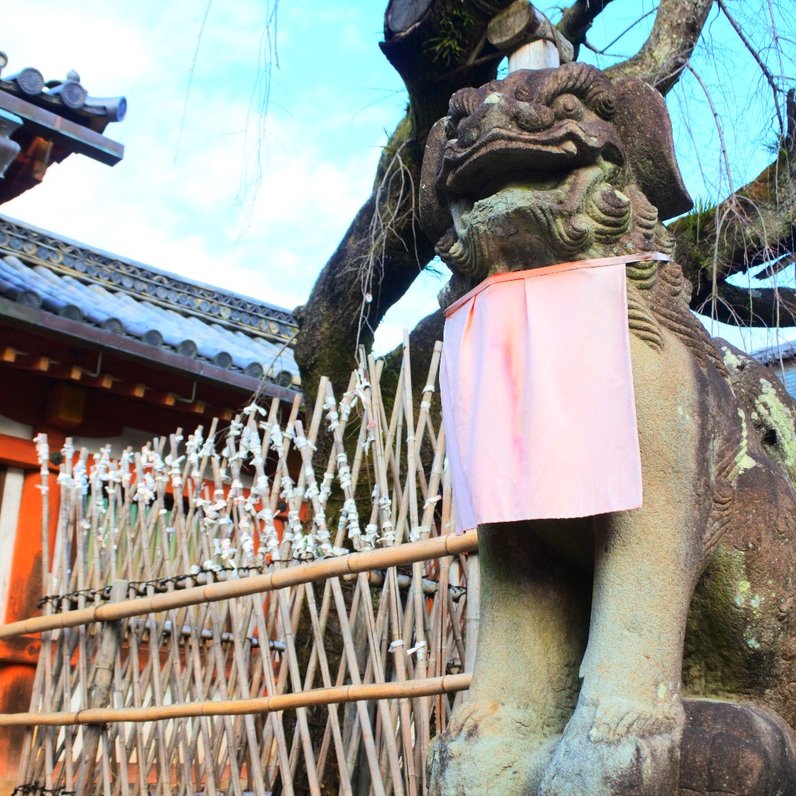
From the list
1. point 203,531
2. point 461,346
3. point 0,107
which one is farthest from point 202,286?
point 461,346

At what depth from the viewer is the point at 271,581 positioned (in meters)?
3.30

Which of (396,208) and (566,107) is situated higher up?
(396,208)

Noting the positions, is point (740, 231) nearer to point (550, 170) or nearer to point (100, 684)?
point (550, 170)

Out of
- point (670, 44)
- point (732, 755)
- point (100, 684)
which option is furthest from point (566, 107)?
point (100, 684)

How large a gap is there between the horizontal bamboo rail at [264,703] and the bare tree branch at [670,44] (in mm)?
2704

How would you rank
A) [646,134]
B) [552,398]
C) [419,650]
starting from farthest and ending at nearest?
[419,650] → [646,134] → [552,398]

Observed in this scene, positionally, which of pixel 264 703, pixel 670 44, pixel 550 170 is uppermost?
pixel 670 44

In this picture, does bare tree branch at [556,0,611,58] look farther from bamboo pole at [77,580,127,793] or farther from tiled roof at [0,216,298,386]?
bamboo pole at [77,580,127,793]

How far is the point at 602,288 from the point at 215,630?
2218 millimetres

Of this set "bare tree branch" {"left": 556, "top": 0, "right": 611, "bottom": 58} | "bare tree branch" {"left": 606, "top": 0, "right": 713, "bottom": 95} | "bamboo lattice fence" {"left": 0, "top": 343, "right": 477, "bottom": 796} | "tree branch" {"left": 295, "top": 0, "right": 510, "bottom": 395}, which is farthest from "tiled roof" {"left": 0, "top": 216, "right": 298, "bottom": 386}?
"bare tree branch" {"left": 606, "top": 0, "right": 713, "bottom": 95}

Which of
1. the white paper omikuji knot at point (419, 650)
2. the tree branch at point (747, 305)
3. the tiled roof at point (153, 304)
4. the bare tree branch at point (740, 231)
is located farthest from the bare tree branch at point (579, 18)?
the white paper omikuji knot at point (419, 650)

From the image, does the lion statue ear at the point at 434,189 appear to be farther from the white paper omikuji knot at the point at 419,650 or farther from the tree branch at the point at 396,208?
the tree branch at the point at 396,208

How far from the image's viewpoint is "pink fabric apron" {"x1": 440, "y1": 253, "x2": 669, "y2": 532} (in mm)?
1886

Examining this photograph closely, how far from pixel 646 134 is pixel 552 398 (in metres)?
0.59
